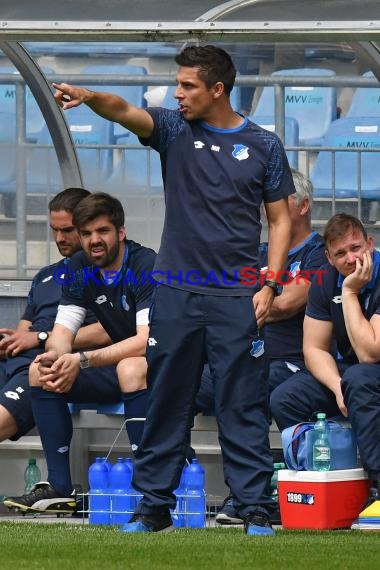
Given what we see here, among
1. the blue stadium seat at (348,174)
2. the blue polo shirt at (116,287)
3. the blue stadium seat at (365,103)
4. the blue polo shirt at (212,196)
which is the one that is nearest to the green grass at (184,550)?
the blue polo shirt at (212,196)

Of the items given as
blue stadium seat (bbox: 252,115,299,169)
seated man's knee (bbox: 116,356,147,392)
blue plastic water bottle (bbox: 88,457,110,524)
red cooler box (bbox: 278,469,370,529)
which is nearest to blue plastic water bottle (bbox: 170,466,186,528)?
blue plastic water bottle (bbox: 88,457,110,524)

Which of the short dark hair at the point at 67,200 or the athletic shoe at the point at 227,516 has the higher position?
the short dark hair at the point at 67,200

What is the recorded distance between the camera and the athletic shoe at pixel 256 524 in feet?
17.7

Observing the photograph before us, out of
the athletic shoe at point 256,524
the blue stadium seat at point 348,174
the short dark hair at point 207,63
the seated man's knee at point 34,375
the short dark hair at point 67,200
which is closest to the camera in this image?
the athletic shoe at point 256,524

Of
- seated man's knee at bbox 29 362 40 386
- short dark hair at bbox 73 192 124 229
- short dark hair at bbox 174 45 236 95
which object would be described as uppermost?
short dark hair at bbox 174 45 236 95

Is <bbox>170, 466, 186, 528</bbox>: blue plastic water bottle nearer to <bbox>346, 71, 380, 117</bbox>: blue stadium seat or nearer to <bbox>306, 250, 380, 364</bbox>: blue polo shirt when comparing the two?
<bbox>306, 250, 380, 364</bbox>: blue polo shirt

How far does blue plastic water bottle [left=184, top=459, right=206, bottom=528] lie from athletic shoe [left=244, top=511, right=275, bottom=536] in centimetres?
99

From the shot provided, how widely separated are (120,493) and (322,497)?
1.01 metres

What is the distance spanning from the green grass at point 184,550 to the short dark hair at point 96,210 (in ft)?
6.11

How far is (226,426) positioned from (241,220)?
0.84 m

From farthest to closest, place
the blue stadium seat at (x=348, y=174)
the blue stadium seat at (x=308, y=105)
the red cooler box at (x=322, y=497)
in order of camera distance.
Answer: the blue stadium seat at (x=308, y=105), the blue stadium seat at (x=348, y=174), the red cooler box at (x=322, y=497)

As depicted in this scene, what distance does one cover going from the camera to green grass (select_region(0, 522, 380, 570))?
446cm

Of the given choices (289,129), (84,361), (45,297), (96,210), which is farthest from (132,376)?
(289,129)

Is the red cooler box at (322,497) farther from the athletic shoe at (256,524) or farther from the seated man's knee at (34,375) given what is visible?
the seated man's knee at (34,375)
